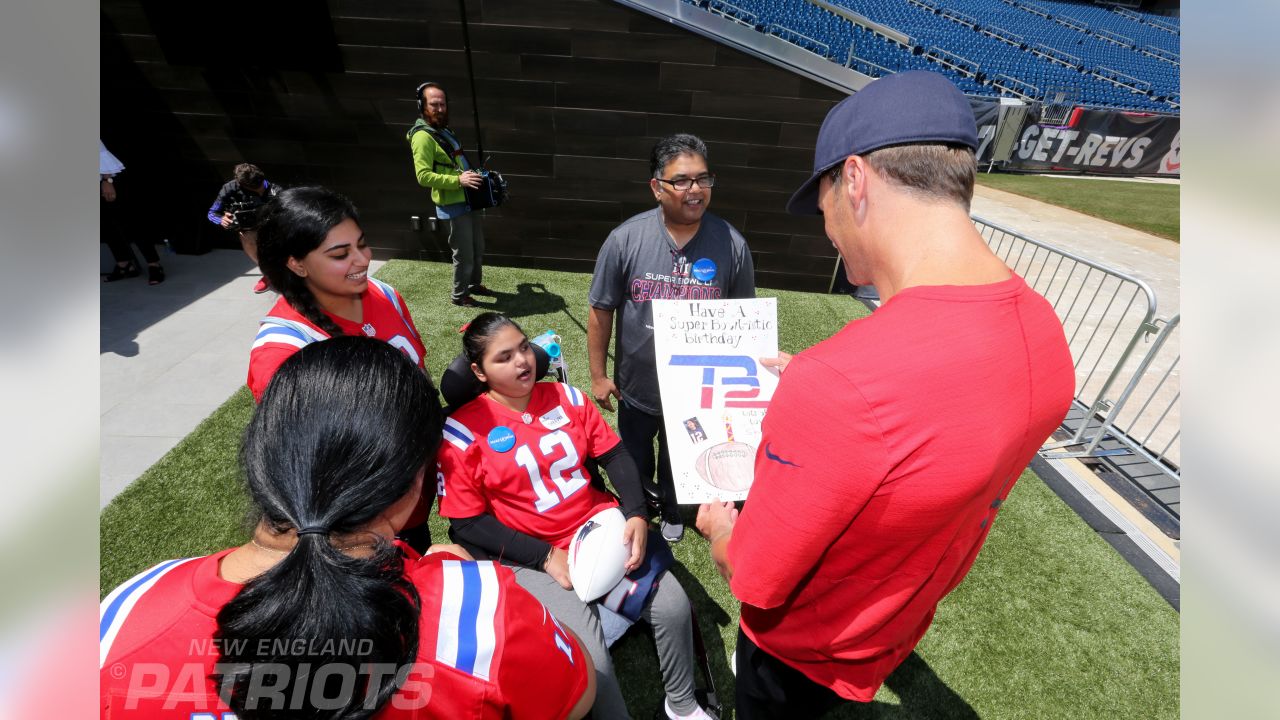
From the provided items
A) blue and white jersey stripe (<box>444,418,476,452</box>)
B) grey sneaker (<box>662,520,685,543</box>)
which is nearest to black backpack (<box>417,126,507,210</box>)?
grey sneaker (<box>662,520,685,543</box>)

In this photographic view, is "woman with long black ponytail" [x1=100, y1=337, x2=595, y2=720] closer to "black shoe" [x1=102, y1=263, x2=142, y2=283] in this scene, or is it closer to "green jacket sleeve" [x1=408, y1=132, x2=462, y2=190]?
"green jacket sleeve" [x1=408, y1=132, x2=462, y2=190]

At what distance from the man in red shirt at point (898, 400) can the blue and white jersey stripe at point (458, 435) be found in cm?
119

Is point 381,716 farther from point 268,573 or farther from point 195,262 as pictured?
point 195,262

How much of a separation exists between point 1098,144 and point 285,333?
73.1ft

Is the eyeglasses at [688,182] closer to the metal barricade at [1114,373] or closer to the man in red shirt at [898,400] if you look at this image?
the man in red shirt at [898,400]

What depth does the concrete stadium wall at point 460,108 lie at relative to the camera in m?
5.66

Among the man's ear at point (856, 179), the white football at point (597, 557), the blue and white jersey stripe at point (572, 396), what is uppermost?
the man's ear at point (856, 179)

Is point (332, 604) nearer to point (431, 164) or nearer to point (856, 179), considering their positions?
point (856, 179)

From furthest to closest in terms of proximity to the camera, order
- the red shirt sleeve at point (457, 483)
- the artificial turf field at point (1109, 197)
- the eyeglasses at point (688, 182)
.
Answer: the artificial turf field at point (1109, 197), the eyeglasses at point (688, 182), the red shirt sleeve at point (457, 483)

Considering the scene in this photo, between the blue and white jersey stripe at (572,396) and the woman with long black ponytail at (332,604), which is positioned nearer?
the woman with long black ponytail at (332,604)

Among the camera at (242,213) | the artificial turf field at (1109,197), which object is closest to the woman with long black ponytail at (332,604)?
the camera at (242,213)

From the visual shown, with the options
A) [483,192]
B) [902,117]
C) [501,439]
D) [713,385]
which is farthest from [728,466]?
[483,192]

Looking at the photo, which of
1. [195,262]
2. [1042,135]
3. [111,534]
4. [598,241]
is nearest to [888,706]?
[111,534]

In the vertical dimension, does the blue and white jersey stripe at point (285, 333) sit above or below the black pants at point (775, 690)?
above
